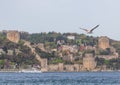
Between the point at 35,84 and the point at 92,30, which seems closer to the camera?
the point at 92,30

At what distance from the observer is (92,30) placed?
113 m

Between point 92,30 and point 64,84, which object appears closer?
point 92,30

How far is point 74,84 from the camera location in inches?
5153

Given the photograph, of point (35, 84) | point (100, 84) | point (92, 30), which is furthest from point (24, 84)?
point (92, 30)

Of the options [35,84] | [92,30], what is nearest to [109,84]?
[35,84]

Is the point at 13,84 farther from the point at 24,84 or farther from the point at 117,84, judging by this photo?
the point at 117,84

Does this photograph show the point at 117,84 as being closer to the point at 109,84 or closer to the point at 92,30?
the point at 109,84

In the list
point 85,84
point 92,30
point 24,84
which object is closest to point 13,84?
point 24,84

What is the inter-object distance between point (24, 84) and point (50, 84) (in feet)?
12.9

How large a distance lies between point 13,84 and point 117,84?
15841mm

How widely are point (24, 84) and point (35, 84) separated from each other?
5.55 ft

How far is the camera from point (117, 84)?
129750 millimetres

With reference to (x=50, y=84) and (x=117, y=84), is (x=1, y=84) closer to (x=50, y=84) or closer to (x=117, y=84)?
(x=50, y=84)

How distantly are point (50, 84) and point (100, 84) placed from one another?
7.61m
